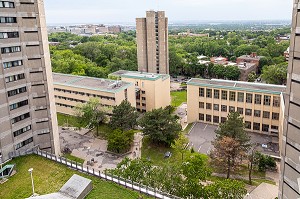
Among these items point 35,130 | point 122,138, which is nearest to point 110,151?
point 122,138

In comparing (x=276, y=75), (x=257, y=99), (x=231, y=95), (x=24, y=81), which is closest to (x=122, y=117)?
(x=24, y=81)

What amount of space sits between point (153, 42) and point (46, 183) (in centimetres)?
6192

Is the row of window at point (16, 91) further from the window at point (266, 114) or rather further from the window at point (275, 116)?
the window at point (275, 116)

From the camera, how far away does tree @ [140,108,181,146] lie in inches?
1580

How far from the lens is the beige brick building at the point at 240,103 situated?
44875mm

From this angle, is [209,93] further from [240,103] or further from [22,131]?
[22,131]

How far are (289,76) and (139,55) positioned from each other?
2688 inches

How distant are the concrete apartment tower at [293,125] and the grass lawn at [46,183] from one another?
35.8 feet

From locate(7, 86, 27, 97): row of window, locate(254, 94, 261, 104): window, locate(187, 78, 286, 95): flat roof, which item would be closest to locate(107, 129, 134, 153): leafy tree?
locate(7, 86, 27, 97): row of window

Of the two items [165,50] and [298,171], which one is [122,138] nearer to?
[298,171]

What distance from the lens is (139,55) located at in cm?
8400

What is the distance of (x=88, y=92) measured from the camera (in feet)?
168

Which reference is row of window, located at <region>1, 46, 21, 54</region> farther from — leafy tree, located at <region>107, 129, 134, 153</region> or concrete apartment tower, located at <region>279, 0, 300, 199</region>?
concrete apartment tower, located at <region>279, 0, 300, 199</region>

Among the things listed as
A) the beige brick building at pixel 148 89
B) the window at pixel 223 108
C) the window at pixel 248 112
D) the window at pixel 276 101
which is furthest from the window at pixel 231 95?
the beige brick building at pixel 148 89
